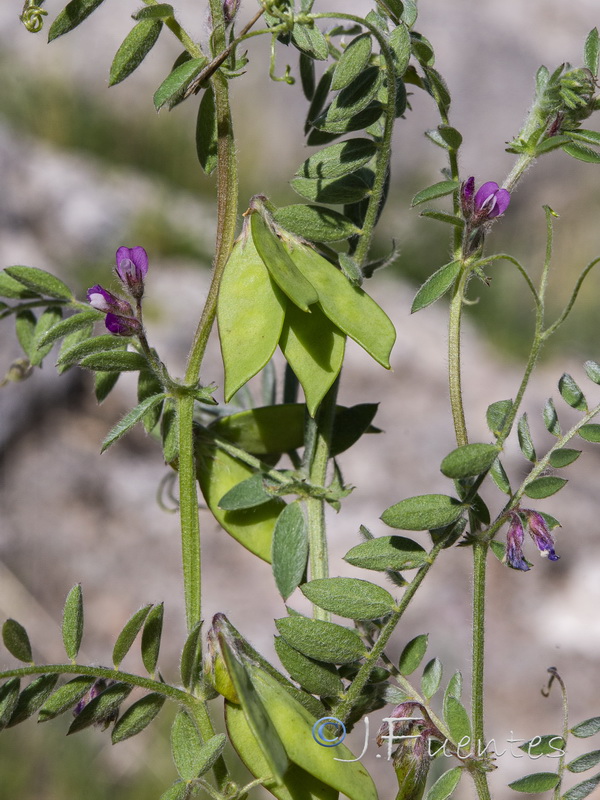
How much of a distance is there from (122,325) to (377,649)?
21 cm

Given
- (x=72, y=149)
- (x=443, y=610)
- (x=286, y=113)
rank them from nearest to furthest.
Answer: (x=443, y=610) → (x=72, y=149) → (x=286, y=113)

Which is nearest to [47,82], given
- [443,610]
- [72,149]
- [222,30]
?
[72,149]

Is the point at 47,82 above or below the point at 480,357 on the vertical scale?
above

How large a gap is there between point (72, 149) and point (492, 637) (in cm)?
323

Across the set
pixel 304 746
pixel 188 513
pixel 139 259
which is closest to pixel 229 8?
pixel 139 259

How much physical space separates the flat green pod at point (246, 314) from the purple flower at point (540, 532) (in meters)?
0.15

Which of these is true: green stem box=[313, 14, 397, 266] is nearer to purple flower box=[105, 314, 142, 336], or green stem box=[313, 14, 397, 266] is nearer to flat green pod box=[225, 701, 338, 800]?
purple flower box=[105, 314, 142, 336]

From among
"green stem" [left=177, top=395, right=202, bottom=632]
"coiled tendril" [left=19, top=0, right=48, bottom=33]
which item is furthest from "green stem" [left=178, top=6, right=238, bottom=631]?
"coiled tendril" [left=19, top=0, right=48, bottom=33]

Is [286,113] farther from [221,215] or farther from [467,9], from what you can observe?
[221,215]

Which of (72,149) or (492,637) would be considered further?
(72,149)

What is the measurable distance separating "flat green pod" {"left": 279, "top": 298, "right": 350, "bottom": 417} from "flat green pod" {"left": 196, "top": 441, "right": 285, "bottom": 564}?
109 mm

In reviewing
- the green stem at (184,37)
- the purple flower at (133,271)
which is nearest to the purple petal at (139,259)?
the purple flower at (133,271)

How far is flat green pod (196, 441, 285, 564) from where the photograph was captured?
486 mm

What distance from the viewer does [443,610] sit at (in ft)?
9.02
